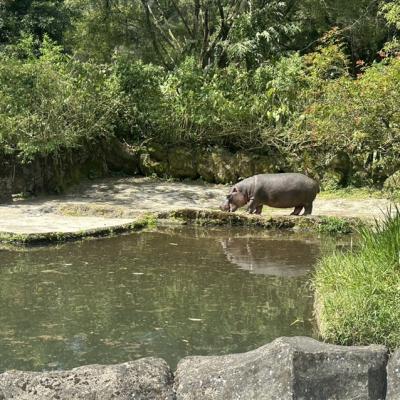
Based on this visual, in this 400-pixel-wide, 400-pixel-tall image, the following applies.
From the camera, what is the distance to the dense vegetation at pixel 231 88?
12.7 metres

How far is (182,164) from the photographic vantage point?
55.8 feet

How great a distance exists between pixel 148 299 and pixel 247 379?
3.22 m

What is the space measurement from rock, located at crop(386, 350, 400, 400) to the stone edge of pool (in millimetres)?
6398

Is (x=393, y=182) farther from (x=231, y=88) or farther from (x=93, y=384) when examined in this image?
(x=93, y=384)

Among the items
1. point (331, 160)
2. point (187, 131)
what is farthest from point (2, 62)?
point (331, 160)

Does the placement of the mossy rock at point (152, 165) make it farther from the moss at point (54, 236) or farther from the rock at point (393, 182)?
the moss at point (54, 236)

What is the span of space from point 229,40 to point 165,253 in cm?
1266

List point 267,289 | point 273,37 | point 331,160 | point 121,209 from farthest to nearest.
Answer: point 273,37
point 331,160
point 121,209
point 267,289

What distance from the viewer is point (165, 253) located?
343 inches

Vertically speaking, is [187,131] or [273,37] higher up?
[273,37]

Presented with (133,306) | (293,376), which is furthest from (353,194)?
(293,376)

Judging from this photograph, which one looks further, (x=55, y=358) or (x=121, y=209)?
(x=121, y=209)

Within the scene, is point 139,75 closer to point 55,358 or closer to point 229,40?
point 229,40

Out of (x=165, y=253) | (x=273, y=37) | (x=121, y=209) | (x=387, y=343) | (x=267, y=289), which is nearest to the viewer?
(x=387, y=343)
